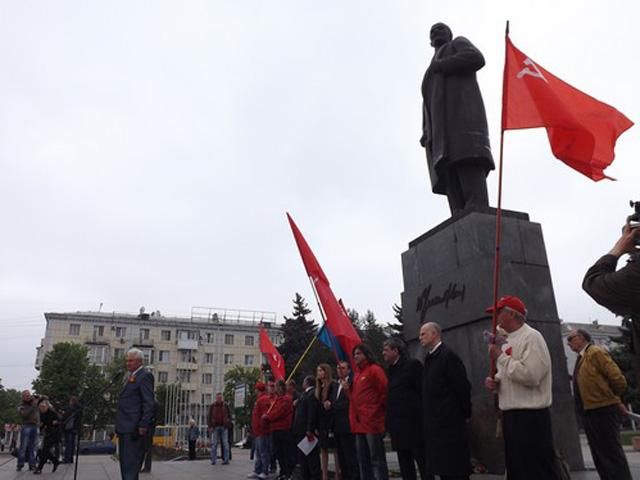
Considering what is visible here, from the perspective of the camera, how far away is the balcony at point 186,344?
76.6m

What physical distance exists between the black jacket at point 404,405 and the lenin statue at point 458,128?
3.07 m

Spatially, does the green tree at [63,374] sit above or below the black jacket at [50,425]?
above

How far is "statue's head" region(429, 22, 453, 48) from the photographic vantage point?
910cm

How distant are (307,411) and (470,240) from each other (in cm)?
348

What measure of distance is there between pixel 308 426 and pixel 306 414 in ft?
1.98

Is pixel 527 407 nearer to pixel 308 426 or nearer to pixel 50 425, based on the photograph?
pixel 308 426

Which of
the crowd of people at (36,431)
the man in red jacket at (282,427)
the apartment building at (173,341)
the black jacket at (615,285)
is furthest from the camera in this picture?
the apartment building at (173,341)

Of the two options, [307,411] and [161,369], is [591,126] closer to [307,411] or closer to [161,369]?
[307,411]

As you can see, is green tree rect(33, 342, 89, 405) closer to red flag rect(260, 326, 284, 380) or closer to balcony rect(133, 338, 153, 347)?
balcony rect(133, 338, 153, 347)

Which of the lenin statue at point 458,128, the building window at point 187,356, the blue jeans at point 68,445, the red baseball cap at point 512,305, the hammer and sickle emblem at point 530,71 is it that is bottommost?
the blue jeans at point 68,445

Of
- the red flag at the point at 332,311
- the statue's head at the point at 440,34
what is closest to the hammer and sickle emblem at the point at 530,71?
the red flag at the point at 332,311

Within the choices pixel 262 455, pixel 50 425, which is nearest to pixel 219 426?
pixel 50 425
